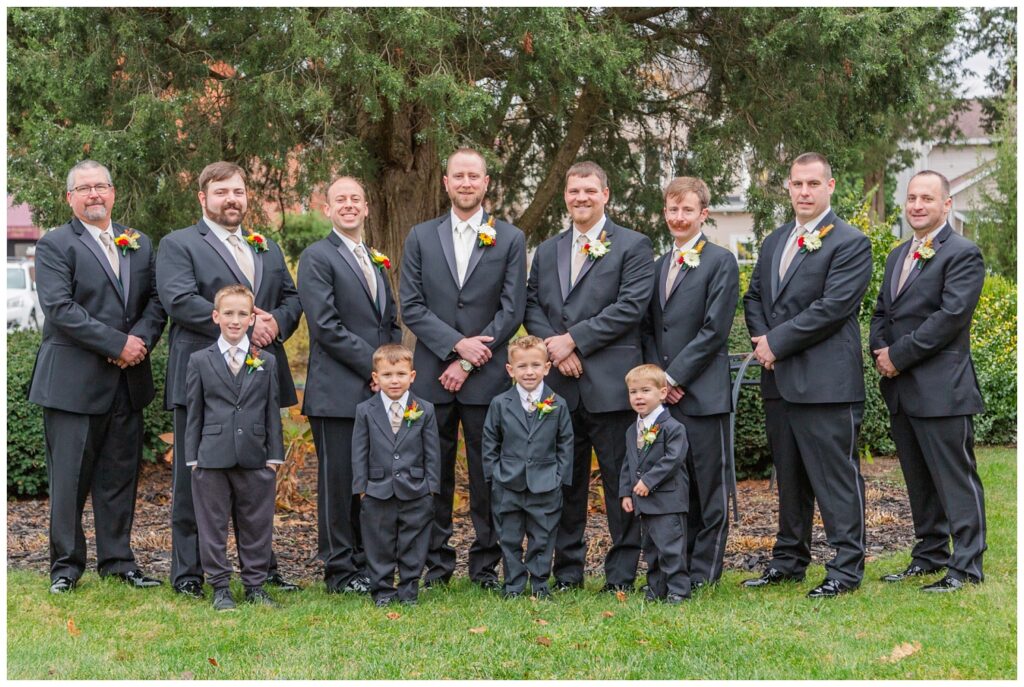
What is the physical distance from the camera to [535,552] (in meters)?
6.03

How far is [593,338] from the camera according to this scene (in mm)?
6105

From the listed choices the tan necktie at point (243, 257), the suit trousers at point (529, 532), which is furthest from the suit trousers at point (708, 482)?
the tan necktie at point (243, 257)

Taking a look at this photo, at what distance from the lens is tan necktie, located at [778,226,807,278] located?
6.21 metres

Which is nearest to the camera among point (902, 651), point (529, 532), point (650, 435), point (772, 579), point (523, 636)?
point (902, 651)

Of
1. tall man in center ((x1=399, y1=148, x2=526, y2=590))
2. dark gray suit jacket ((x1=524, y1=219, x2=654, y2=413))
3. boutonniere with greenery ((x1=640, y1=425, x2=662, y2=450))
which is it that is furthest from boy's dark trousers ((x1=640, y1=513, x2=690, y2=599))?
tall man in center ((x1=399, y1=148, x2=526, y2=590))

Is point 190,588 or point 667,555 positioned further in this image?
A: point 190,588

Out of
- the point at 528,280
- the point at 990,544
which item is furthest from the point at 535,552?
the point at 990,544

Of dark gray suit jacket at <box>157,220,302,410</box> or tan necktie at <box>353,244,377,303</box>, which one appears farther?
tan necktie at <box>353,244,377,303</box>

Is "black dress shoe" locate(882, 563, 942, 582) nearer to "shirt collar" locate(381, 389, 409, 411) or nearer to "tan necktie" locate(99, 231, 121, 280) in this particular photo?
"shirt collar" locate(381, 389, 409, 411)

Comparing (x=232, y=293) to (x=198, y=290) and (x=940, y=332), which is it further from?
(x=940, y=332)

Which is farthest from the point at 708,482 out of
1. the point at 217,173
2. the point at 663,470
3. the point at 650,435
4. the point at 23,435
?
the point at 23,435

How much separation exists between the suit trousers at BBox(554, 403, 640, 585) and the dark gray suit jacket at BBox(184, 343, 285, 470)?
1.68 metres

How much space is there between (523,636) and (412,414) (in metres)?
1.40

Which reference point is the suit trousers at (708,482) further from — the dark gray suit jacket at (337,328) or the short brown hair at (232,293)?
the short brown hair at (232,293)
